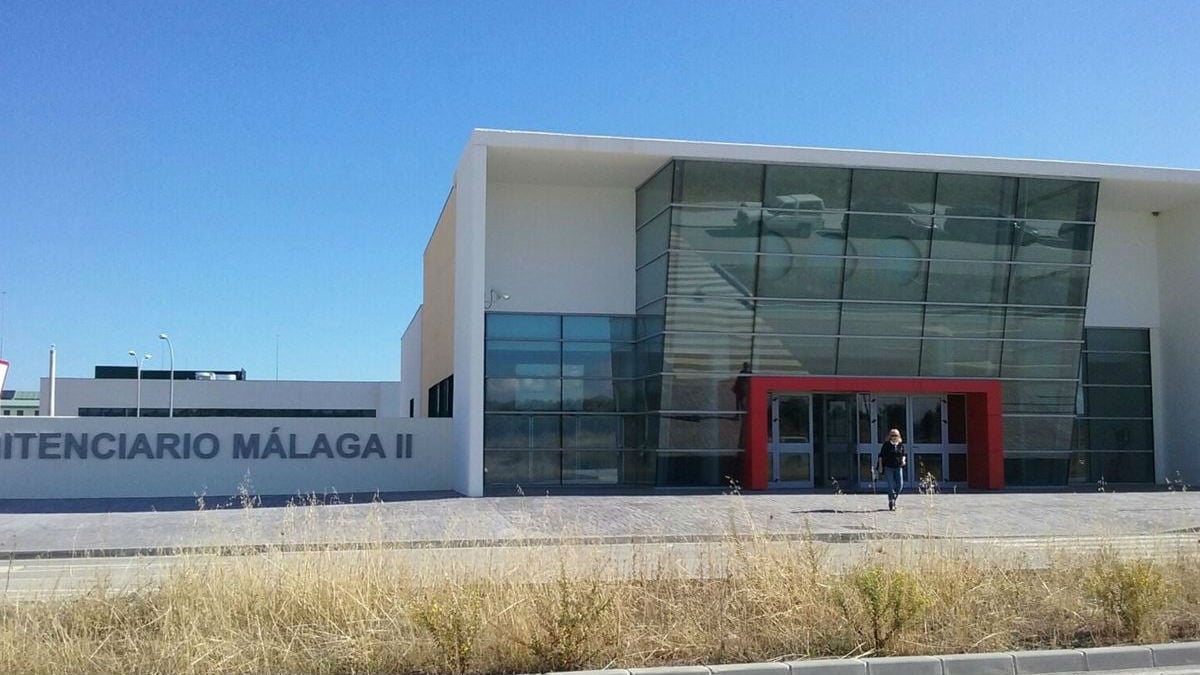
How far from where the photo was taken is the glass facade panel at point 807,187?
990 inches

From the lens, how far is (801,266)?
83.8 feet

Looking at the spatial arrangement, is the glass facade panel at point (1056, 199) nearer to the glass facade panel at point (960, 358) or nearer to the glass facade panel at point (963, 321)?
the glass facade panel at point (963, 321)

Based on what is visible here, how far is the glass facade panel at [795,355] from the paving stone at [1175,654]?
57.7 feet

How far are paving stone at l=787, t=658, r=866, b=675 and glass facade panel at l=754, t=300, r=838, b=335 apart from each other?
1836 centimetres

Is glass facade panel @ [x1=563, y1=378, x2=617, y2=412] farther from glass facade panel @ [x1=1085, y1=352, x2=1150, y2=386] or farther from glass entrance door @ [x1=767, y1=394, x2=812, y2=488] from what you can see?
glass facade panel @ [x1=1085, y1=352, x2=1150, y2=386]

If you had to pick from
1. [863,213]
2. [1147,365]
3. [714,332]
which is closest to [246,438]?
[714,332]

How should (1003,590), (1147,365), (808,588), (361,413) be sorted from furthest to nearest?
(361,413)
(1147,365)
(1003,590)
(808,588)

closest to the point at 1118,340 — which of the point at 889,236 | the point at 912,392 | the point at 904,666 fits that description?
the point at 912,392

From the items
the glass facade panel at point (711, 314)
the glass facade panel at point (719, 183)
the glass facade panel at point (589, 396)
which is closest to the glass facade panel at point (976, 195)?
the glass facade panel at point (719, 183)

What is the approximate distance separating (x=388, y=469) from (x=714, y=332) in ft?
28.3

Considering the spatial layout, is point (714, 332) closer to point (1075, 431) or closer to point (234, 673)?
point (1075, 431)

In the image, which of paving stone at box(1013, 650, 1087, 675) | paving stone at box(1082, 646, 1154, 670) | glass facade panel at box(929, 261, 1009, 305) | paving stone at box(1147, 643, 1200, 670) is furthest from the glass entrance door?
paving stone at box(1013, 650, 1087, 675)

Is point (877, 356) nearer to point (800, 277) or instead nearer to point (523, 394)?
point (800, 277)

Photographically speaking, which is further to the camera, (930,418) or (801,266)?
(930,418)
